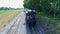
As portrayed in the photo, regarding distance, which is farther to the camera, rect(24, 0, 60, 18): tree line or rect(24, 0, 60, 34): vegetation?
rect(24, 0, 60, 18): tree line

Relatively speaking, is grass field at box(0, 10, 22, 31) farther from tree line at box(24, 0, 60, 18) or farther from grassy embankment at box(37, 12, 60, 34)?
tree line at box(24, 0, 60, 18)

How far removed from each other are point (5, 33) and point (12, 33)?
0.65 m

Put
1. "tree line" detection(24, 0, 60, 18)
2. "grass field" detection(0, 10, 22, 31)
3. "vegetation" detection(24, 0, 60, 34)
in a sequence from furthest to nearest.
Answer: "tree line" detection(24, 0, 60, 18), "grass field" detection(0, 10, 22, 31), "vegetation" detection(24, 0, 60, 34)

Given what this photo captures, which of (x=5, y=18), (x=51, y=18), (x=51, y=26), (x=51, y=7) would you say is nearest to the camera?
(x=51, y=26)

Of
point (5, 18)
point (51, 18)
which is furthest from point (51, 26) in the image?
point (5, 18)

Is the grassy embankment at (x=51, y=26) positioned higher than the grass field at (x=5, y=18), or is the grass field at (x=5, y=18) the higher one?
the grassy embankment at (x=51, y=26)

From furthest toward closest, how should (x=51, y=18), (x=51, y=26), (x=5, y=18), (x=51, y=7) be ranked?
(x=5, y=18), (x=51, y=7), (x=51, y=18), (x=51, y=26)

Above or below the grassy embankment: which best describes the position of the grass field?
below

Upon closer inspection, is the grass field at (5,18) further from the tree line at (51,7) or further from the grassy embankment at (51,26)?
the tree line at (51,7)

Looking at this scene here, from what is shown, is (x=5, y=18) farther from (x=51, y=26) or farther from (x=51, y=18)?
(x=51, y=26)

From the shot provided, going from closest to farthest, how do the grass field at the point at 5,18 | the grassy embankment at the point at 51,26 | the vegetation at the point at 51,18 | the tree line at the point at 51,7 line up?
the grassy embankment at the point at 51,26 → the vegetation at the point at 51,18 → the grass field at the point at 5,18 → the tree line at the point at 51,7

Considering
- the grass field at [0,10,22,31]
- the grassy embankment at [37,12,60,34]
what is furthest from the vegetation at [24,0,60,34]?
the grass field at [0,10,22,31]

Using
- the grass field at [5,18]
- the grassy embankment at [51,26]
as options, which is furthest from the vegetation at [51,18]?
the grass field at [5,18]

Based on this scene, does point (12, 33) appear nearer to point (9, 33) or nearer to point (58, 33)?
point (9, 33)
